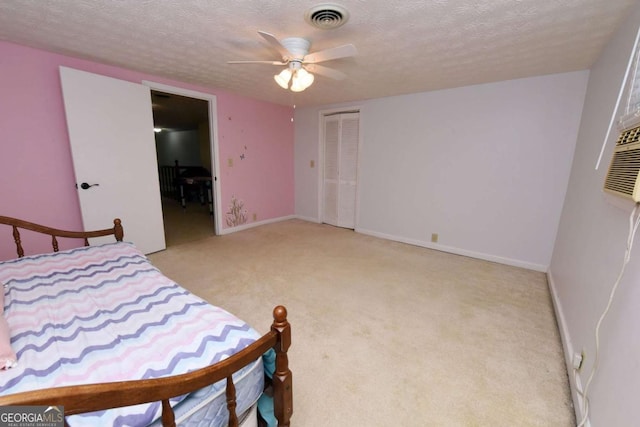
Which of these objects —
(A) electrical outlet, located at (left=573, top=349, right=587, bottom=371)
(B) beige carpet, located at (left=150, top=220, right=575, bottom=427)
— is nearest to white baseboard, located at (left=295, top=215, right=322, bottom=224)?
(B) beige carpet, located at (left=150, top=220, right=575, bottom=427)

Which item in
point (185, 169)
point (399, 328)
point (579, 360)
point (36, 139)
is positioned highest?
point (36, 139)

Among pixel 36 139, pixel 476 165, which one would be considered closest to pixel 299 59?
pixel 476 165

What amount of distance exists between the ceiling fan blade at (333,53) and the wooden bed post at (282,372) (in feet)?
5.47

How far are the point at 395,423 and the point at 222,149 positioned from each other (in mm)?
3828

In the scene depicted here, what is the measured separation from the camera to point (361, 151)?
423 cm

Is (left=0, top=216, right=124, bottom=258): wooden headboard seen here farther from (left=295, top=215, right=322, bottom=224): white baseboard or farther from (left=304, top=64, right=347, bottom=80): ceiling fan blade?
(left=295, top=215, right=322, bottom=224): white baseboard

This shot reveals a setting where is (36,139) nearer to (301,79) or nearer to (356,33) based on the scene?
(301,79)

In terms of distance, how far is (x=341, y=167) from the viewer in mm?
4566

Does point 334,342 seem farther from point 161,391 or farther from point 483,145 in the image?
point 483,145

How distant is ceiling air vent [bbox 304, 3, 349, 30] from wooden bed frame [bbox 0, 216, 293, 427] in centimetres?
172

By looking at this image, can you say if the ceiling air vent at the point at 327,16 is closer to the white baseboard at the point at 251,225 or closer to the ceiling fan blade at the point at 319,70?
the ceiling fan blade at the point at 319,70

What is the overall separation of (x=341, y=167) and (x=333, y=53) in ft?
9.03

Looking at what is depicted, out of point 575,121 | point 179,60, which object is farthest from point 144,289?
point 575,121

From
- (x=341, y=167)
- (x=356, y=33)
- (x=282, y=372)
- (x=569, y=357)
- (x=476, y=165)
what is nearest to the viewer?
(x=282, y=372)
